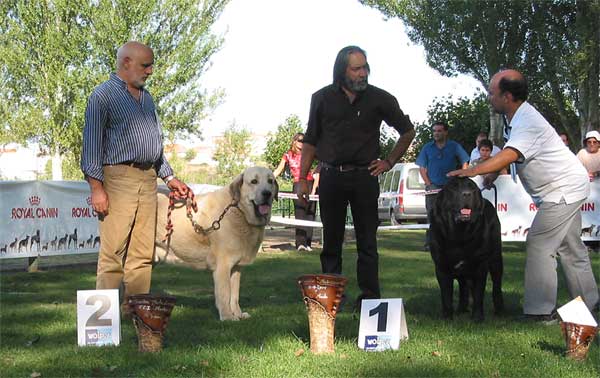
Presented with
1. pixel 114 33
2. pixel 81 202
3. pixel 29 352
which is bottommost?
pixel 29 352

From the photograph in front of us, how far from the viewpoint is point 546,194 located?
16.9 ft

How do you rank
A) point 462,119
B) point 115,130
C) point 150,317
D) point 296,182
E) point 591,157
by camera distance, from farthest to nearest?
point 462,119 → point 591,157 → point 296,182 → point 115,130 → point 150,317

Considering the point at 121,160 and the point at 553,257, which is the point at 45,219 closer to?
the point at 121,160

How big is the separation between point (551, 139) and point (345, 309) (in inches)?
87.6

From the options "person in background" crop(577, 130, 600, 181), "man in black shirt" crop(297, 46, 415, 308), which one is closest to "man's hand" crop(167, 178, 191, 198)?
"man in black shirt" crop(297, 46, 415, 308)

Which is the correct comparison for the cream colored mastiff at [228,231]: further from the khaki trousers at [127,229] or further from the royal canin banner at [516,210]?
the royal canin banner at [516,210]

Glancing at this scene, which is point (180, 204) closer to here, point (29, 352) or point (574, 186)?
point (29, 352)

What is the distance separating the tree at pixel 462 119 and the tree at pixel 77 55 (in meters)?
11.0

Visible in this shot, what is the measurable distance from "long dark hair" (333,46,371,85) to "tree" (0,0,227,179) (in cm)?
2095

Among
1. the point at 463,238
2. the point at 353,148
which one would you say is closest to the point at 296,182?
the point at 353,148

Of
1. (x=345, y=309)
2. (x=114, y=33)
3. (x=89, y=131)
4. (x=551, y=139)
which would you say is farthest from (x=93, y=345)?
(x=114, y=33)

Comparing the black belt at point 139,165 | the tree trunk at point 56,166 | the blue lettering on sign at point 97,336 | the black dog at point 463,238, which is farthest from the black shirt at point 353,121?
the tree trunk at point 56,166

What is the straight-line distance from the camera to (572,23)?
80.1ft

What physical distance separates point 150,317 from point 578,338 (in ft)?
8.43
